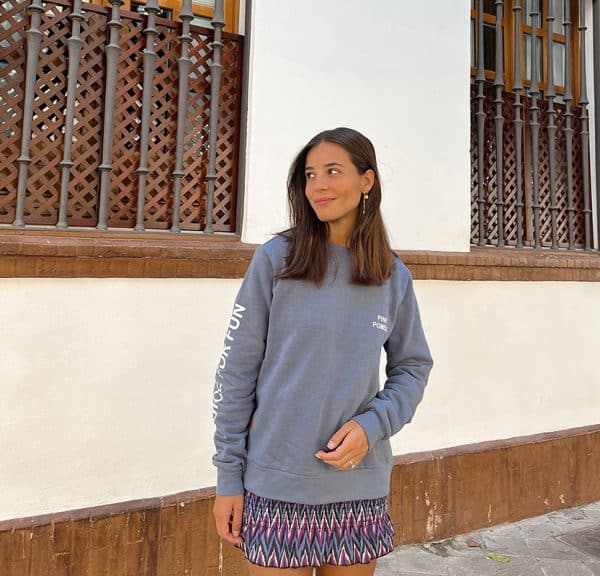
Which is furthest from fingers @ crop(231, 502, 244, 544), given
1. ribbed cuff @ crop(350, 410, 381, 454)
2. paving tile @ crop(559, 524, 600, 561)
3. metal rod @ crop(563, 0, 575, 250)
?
metal rod @ crop(563, 0, 575, 250)

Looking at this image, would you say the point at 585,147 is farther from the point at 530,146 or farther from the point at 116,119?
the point at 116,119

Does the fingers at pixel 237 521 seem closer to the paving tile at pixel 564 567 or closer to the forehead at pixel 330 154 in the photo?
the forehead at pixel 330 154

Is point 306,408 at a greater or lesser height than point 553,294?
lesser

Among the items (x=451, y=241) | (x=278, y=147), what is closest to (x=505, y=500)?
(x=451, y=241)

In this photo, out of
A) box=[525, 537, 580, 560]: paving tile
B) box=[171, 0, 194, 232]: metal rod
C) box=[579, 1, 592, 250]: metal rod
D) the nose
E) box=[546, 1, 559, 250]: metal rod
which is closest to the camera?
the nose

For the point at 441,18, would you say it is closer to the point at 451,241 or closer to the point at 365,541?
the point at 451,241

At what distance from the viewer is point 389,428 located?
1.56m

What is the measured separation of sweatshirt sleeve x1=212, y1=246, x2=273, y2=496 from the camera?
1501 mm

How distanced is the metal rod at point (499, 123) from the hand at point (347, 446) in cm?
308

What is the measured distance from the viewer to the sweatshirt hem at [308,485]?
4.80 feet

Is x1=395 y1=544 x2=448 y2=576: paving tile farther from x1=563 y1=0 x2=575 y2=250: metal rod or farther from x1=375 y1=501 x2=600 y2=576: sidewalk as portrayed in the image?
x1=563 y1=0 x2=575 y2=250: metal rod

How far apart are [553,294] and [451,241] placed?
1030mm

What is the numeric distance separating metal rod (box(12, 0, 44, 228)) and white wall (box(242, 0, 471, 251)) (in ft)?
3.62

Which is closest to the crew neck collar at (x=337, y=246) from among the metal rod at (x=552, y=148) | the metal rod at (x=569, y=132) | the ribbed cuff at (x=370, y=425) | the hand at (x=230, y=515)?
the ribbed cuff at (x=370, y=425)
